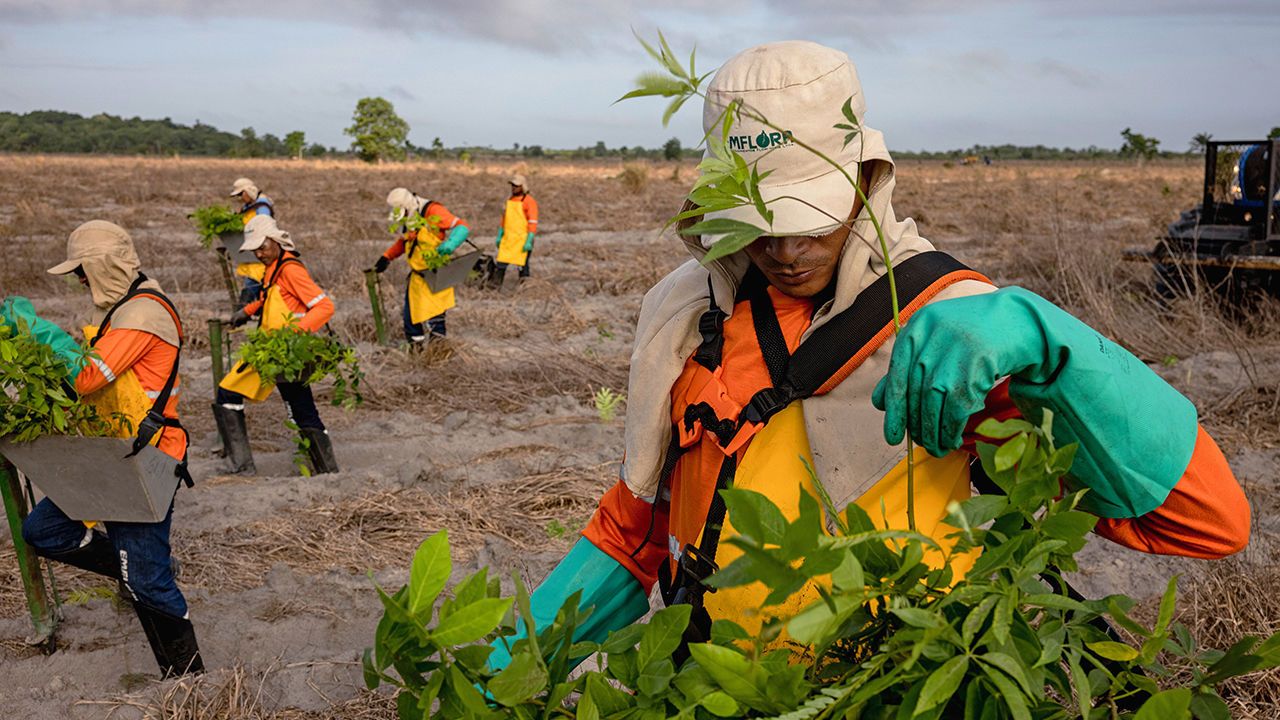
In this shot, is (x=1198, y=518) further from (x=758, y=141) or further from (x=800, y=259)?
(x=758, y=141)

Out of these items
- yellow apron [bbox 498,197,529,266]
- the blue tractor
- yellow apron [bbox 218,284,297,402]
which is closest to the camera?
yellow apron [bbox 218,284,297,402]

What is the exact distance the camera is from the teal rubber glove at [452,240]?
8.29 meters

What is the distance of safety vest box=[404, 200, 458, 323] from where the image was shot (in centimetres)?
827

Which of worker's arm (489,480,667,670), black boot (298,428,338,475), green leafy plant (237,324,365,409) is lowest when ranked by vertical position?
black boot (298,428,338,475)

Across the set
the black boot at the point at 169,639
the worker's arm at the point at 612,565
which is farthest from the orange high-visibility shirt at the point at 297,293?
the worker's arm at the point at 612,565

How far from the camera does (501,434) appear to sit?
670 cm

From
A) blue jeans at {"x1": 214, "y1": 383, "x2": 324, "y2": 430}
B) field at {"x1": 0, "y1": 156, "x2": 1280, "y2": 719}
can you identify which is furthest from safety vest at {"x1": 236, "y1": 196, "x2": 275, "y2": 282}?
blue jeans at {"x1": 214, "y1": 383, "x2": 324, "y2": 430}

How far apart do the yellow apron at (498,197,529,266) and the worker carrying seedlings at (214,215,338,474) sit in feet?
17.1

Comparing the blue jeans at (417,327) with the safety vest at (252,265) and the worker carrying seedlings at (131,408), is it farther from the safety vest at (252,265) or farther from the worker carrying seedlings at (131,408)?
the worker carrying seedlings at (131,408)

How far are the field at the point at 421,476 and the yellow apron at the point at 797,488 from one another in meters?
1.26

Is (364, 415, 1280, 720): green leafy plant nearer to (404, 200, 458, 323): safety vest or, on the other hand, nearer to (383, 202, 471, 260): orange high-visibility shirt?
(404, 200, 458, 323): safety vest

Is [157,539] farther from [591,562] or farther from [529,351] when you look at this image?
[529,351]

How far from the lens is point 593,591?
1555 mm

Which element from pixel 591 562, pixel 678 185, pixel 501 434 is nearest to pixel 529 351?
pixel 501 434
